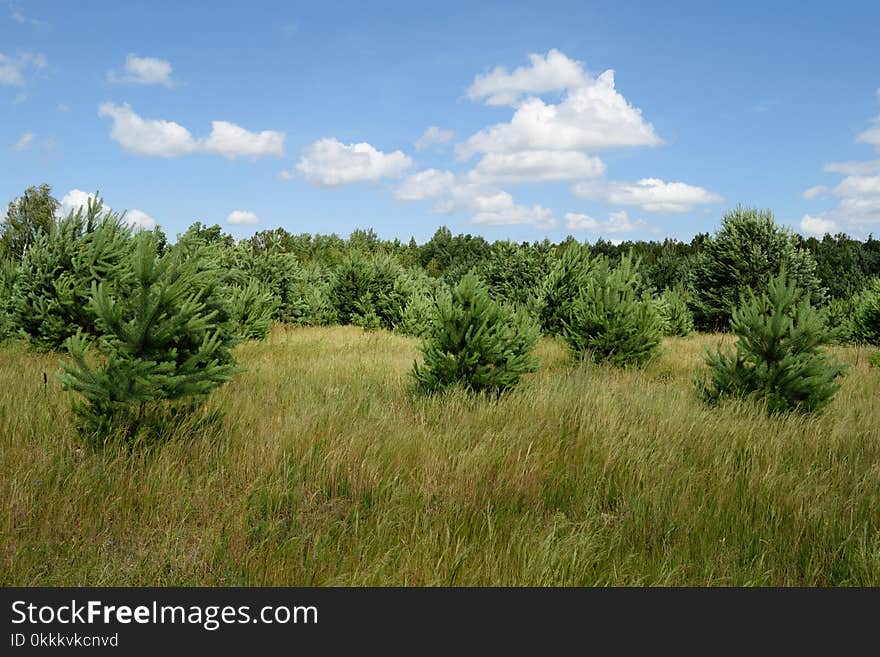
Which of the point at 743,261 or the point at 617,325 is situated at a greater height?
the point at 743,261

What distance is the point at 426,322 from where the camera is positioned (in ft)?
61.1

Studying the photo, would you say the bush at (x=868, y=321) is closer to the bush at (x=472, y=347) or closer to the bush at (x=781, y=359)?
the bush at (x=781, y=359)

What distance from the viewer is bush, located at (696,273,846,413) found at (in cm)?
700

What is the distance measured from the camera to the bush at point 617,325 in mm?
11078

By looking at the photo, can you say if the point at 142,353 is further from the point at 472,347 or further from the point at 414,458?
the point at 472,347

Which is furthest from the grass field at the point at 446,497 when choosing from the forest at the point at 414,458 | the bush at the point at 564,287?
the bush at the point at 564,287

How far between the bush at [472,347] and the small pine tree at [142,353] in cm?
316

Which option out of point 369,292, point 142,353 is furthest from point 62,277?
point 369,292

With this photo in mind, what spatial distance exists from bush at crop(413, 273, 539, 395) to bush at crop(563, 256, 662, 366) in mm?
4136

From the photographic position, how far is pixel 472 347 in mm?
7227

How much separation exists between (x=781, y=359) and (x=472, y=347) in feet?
13.7

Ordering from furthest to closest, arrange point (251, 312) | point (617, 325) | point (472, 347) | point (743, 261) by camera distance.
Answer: point (743, 261), point (251, 312), point (617, 325), point (472, 347)
